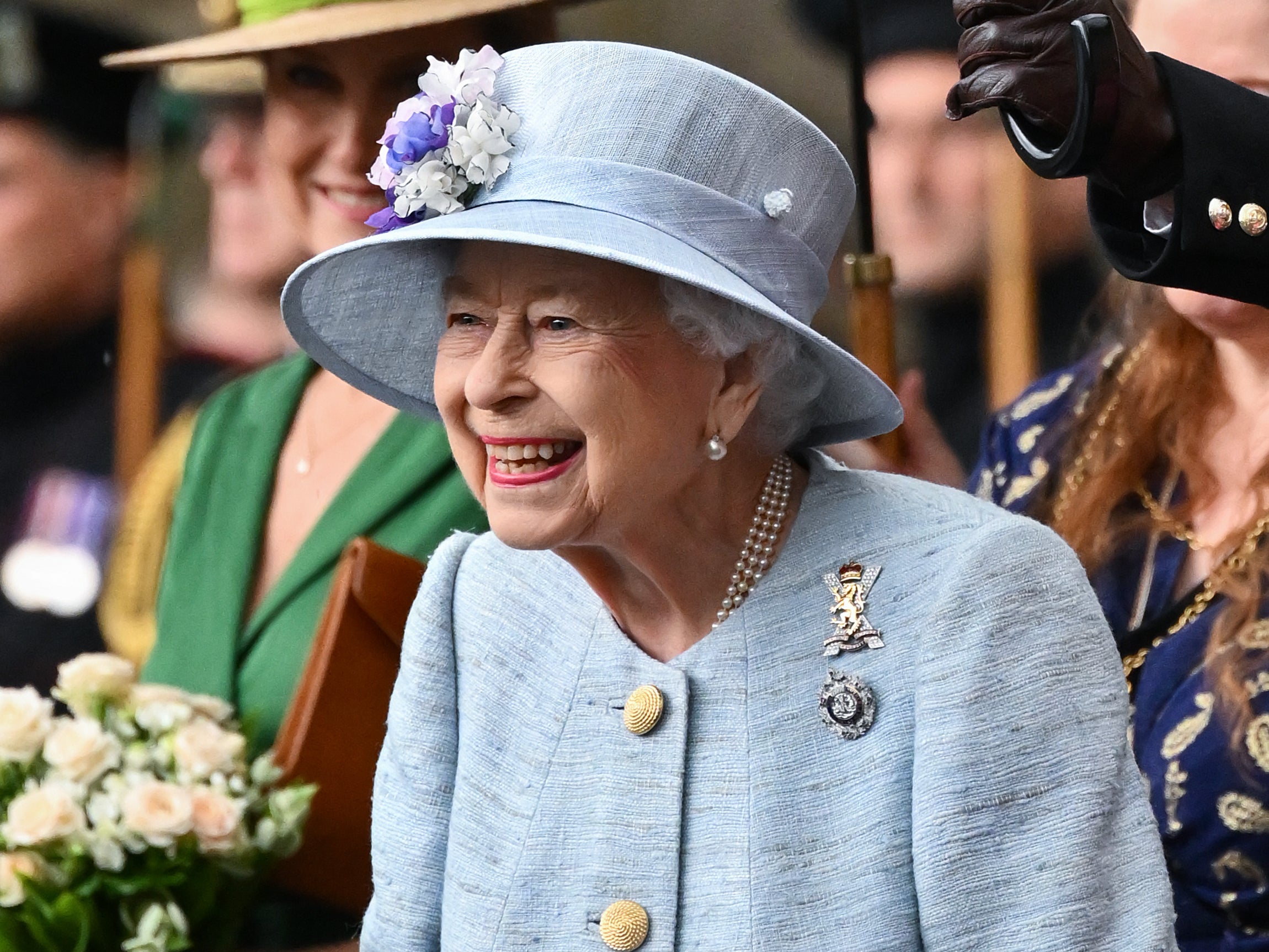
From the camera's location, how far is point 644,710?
156cm

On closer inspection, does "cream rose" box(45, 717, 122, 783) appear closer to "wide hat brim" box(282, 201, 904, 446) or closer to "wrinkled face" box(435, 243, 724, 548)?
"wide hat brim" box(282, 201, 904, 446)

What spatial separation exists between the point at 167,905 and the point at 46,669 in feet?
4.53

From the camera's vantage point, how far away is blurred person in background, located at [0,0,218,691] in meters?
3.45

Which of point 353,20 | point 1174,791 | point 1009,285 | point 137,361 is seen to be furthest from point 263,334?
point 1174,791

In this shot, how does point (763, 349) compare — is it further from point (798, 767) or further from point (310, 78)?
point (310, 78)

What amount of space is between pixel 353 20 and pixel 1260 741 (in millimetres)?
1863

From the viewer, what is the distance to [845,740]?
1.51 metres

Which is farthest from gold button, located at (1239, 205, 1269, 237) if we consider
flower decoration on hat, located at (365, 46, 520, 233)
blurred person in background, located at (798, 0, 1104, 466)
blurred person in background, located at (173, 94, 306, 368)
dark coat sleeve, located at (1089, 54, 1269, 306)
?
blurred person in background, located at (173, 94, 306, 368)

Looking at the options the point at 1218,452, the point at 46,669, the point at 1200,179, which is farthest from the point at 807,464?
the point at 46,669

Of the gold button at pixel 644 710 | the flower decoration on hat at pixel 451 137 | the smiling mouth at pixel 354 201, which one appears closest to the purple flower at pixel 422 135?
the flower decoration on hat at pixel 451 137

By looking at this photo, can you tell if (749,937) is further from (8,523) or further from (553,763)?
(8,523)

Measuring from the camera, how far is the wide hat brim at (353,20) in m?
2.66

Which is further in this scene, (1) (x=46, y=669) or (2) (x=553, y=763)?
(1) (x=46, y=669)

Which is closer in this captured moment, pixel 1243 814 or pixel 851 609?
pixel 851 609
